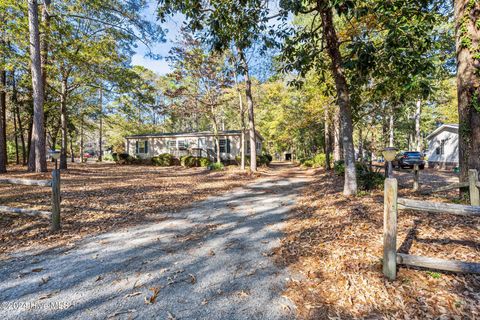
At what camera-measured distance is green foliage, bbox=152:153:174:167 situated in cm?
2266

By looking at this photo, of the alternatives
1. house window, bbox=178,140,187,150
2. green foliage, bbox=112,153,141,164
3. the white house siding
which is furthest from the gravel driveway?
green foliage, bbox=112,153,141,164

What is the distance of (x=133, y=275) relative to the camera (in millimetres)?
3014

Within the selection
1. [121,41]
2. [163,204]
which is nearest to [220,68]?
[121,41]

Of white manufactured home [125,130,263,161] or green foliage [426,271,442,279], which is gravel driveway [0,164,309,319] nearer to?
green foliage [426,271,442,279]

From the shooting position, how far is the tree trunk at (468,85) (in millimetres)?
4895

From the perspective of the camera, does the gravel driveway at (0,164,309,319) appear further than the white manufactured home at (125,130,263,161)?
No

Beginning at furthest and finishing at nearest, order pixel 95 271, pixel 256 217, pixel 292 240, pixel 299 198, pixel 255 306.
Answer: pixel 299 198
pixel 256 217
pixel 292 240
pixel 95 271
pixel 255 306

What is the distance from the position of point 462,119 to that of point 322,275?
5.18m

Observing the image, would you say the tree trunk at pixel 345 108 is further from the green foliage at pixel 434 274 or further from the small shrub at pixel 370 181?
the green foliage at pixel 434 274

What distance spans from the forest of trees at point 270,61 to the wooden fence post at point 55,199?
4544mm

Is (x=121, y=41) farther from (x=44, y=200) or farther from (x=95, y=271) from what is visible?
(x=95, y=271)

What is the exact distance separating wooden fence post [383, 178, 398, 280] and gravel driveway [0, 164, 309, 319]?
3.87 feet

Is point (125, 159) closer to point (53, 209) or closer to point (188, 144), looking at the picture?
point (188, 144)

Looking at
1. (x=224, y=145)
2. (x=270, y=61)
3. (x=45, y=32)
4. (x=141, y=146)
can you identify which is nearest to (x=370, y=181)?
(x=270, y=61)
